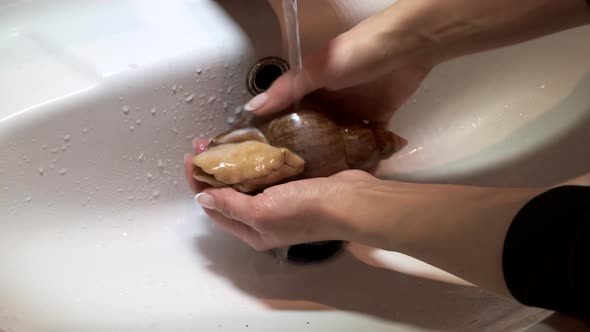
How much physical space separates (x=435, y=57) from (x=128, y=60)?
35 cm

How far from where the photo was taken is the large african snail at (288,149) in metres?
0.53

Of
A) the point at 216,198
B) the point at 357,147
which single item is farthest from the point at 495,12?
the point at 216,198

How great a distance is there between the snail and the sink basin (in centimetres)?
10

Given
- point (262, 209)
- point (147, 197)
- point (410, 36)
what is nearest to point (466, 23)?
point (410, 36)

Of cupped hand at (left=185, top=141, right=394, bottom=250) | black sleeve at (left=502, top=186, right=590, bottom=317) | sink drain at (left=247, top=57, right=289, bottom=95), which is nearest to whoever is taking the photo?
black sleeve at (left=502, top=186, right=590, bottom=317)

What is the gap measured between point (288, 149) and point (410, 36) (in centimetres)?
20

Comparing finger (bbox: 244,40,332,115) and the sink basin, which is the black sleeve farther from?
finger (bbox: 244,40,332,115)

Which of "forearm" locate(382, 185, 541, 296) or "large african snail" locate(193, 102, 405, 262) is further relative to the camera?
"large african snail" locate(193, 102, 405, 262)

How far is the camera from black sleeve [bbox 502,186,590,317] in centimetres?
35

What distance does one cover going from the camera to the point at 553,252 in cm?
36

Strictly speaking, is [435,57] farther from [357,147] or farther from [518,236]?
[518,236]

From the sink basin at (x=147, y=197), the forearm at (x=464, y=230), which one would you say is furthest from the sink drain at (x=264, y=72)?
the forearm at (x=464, y=230)

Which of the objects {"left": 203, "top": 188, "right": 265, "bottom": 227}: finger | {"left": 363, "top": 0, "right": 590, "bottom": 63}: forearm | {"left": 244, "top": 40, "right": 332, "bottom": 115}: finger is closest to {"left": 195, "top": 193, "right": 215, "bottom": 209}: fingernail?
{"left": 203, "top": 188, "right": 265, "bottom": 227}: finger

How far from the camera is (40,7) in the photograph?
0.61 m
